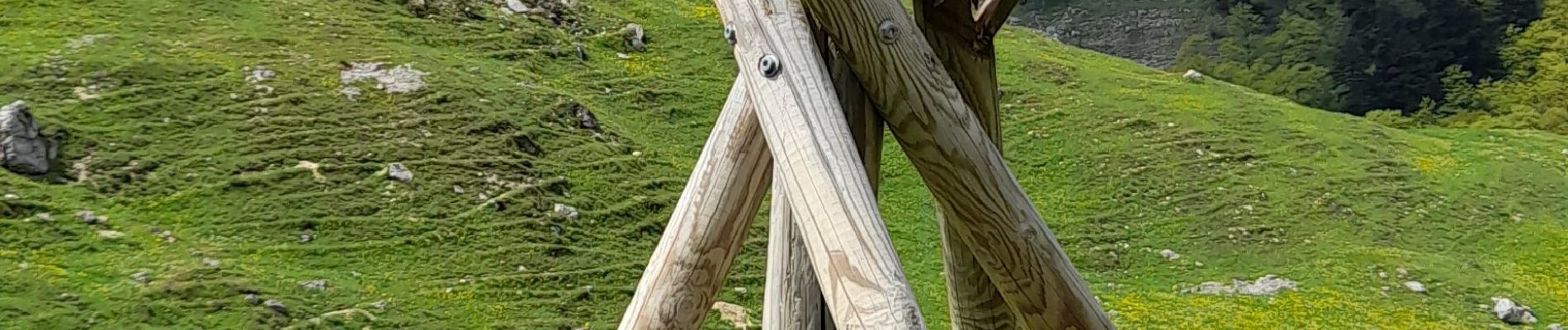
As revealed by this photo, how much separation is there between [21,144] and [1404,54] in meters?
18.5

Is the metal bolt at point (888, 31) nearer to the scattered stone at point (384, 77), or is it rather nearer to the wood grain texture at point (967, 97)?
the wood grain texture at point (967, 97)

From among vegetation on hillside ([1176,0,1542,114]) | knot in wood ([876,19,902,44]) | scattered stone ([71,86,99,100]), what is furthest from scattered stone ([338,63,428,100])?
vegetation on hillside ([1176,0,1542,114])

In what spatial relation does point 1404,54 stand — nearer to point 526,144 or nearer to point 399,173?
point 526,144

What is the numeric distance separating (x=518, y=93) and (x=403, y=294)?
2563 millimetres

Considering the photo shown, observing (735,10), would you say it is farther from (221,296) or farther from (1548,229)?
(1548,229)

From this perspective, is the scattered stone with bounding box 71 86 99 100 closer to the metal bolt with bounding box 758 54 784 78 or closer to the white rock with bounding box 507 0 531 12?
the white rock with bounding box 507 0 531 12

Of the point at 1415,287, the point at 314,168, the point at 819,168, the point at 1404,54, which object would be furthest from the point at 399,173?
the point at 1404,54

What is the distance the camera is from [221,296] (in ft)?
15.3

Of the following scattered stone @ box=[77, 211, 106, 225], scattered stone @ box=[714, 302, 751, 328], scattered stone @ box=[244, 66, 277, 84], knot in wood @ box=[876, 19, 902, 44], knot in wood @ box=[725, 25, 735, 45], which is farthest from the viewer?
scattered stone @ box=[244, 66, 277, 84]

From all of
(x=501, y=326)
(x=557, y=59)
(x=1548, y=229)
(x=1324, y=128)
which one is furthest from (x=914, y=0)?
(x=1324, y=128)

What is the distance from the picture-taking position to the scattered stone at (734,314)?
216 inches

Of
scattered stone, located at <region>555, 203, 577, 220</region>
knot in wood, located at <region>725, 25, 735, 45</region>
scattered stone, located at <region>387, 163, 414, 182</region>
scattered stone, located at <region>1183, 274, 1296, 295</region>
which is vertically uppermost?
knot in wood, located at <region>725, 25, 735, 45</region>

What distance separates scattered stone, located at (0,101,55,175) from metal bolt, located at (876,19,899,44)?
4.40 m

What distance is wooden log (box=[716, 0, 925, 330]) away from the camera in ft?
6.49
